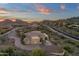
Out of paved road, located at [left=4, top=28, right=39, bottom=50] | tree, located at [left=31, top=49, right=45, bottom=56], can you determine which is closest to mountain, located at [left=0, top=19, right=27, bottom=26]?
paved road, located at [left=4, top=28, right=39, bottom=50]

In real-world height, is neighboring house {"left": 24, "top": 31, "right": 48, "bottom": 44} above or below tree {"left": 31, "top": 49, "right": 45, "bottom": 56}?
above

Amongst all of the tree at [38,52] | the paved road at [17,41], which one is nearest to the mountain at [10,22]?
the paved road at [17,41]

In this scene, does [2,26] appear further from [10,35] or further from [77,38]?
[77,38]

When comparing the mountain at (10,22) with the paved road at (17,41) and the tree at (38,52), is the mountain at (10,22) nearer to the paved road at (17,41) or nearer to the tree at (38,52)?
the paved road at (17,41)

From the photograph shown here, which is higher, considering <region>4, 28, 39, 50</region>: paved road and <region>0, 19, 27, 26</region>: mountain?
<region>0, 19, 27, 26</region>: mountain

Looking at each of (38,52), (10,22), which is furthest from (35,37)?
(10,22)

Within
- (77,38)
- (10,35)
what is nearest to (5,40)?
(10,35)

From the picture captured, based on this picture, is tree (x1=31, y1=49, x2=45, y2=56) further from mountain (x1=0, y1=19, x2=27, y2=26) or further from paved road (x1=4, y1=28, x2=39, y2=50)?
mountain (x1=0, y1=19, x2=27, y2=26)

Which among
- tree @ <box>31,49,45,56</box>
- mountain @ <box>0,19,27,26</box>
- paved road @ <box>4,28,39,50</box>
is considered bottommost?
tree @ <box>31,49,45,56</box>

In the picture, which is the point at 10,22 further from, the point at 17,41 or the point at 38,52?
the point at 38,52
